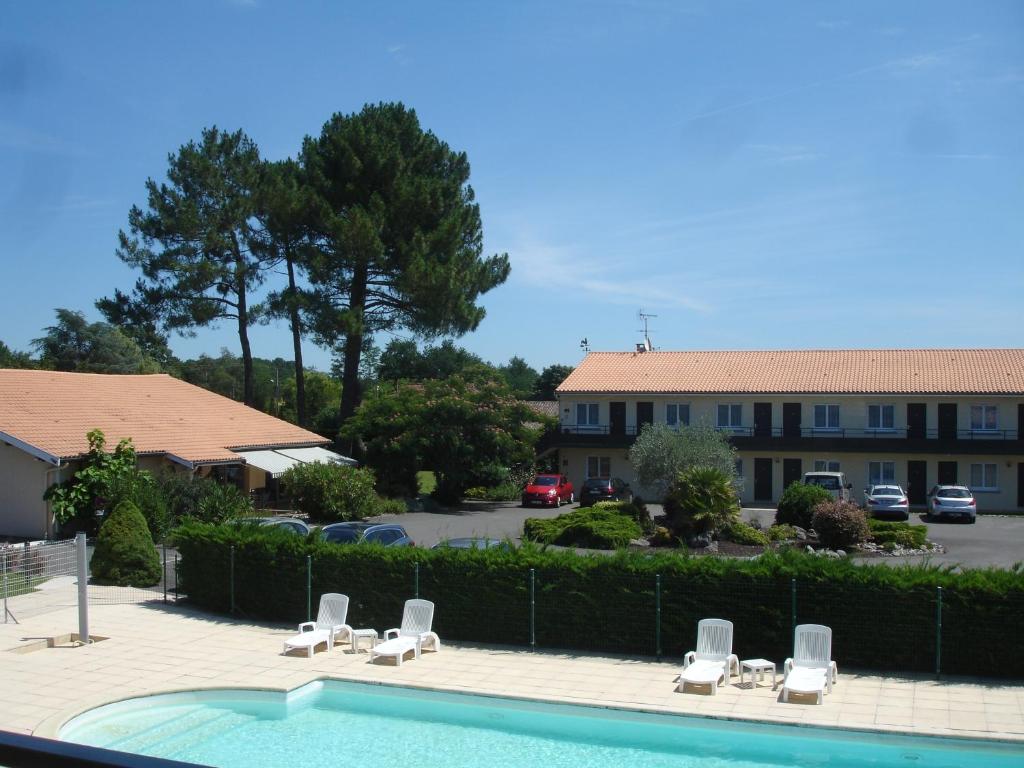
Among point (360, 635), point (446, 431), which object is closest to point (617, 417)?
point (446, 431)

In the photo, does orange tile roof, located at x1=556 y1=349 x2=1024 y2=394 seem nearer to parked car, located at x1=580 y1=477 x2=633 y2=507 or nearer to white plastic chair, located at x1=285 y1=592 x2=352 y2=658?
parked car, located at x1=580 y1=477 x2=633 y2=507

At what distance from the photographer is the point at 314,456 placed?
3891cm

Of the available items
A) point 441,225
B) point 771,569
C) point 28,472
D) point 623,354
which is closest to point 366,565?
point 771,569

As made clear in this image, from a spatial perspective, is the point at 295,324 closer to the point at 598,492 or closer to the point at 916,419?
the point at 598,492

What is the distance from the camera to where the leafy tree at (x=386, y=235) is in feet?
141

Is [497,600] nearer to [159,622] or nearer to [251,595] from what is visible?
[251,595]

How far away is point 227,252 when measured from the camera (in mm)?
48375

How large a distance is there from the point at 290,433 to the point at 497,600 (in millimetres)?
26201

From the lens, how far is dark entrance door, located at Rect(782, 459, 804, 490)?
45.3 metres

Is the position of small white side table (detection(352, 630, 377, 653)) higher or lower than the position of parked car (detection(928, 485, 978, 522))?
lower

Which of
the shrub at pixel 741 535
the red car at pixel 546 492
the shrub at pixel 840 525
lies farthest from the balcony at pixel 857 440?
the shrub at pixel 840 525

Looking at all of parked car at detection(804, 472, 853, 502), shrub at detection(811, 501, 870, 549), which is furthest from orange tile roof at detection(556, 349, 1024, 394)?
shrub at detection(811, 501, 870, 549)

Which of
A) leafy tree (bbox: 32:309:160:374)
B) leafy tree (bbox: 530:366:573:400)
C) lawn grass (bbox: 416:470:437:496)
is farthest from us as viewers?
leafy tree (bbox: 530:366:573:400)

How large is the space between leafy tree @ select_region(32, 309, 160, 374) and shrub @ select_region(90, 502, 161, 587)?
40.1m
